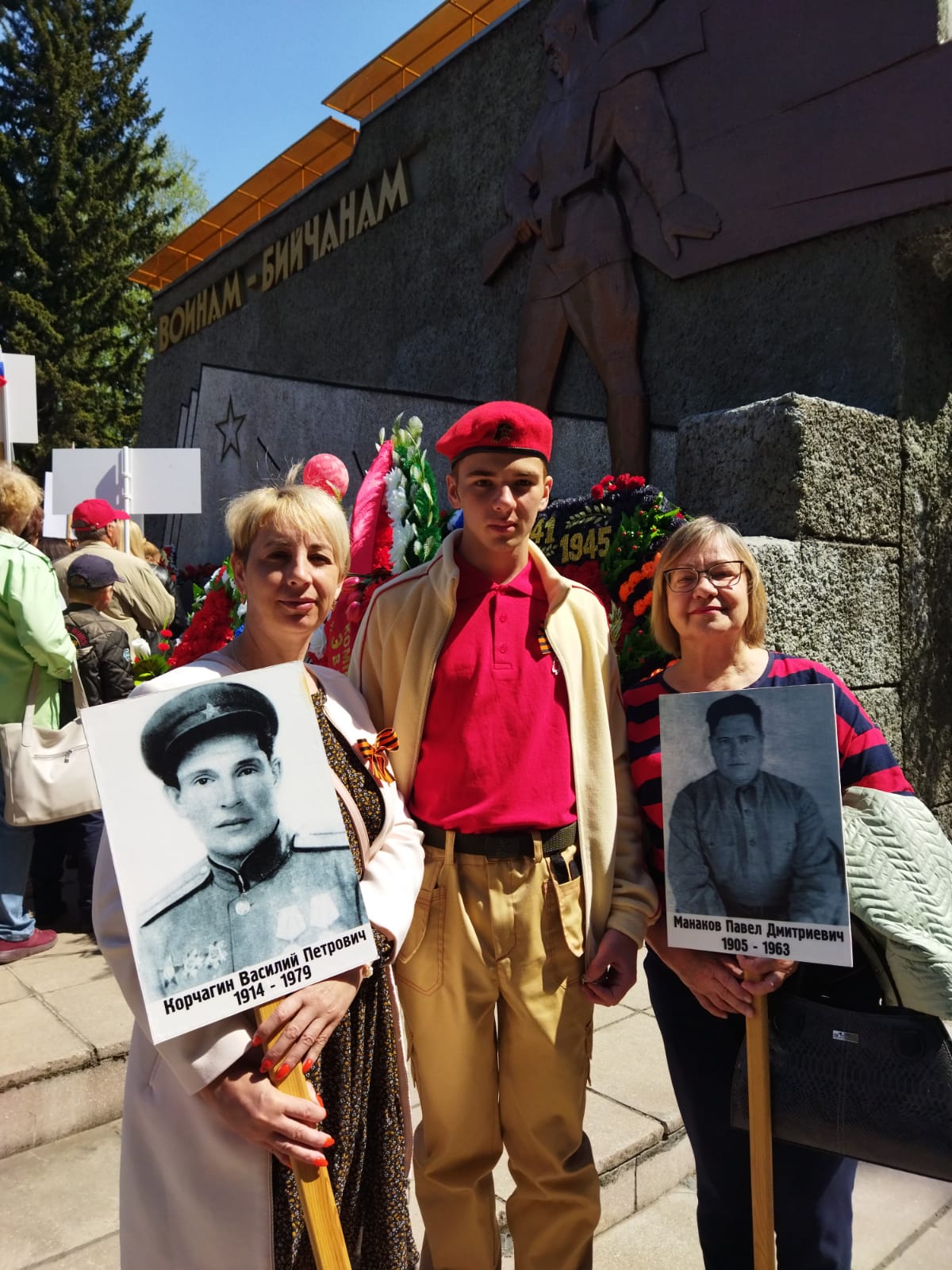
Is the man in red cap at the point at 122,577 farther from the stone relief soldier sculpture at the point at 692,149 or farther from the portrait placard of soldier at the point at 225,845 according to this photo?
the portrait placard of soldier at the point at 225,845

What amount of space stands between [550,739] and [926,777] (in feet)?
12.4

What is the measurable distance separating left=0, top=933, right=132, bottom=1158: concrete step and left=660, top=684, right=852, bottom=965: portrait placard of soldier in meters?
2.12

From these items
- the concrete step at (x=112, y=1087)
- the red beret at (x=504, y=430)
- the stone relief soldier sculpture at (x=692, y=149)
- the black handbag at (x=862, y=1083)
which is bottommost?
the concrete step at (x=112, y=1087)

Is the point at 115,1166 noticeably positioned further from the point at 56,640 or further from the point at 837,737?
the point at 837,737

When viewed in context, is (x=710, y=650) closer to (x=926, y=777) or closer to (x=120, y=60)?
(x=926, y=777)

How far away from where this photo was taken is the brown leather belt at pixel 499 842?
1918 millimetres

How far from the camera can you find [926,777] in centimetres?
499

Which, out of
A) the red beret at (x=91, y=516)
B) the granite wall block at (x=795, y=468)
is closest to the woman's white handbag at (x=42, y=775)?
the red beret at (x=91, y=516)

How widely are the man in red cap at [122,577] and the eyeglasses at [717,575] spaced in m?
3.32

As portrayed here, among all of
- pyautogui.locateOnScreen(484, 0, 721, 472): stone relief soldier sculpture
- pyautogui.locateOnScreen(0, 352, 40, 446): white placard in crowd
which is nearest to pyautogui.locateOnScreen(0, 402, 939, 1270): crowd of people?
pyautogui.locateOnScreen(0, 352, 40, 446): white placard in crowd

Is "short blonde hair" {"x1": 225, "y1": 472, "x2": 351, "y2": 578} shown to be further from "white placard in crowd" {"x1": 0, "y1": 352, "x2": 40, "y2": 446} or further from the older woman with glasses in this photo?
"white placard in crowd" {"x1": 0, "y1": 352, "x2": 40, "y2": 446}

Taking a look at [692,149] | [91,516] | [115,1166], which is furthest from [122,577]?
[692,149]

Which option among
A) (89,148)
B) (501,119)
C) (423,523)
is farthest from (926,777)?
(89,148)

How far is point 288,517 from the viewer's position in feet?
5.54
